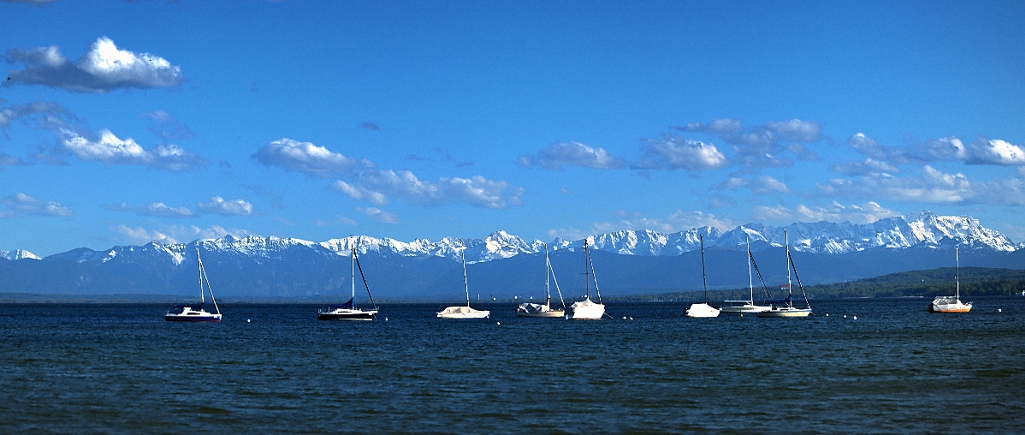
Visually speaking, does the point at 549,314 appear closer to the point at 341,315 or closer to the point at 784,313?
the point at 341,315

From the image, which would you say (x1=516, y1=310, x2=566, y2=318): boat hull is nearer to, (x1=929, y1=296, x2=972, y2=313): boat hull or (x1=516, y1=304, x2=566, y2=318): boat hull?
(x1=516, y1=304, x2=566, y2=318): boat hull

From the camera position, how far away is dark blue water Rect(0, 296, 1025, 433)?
36.8 metres

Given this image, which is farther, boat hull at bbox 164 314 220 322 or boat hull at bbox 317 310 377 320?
boat hull at bbox 164 314 220 322

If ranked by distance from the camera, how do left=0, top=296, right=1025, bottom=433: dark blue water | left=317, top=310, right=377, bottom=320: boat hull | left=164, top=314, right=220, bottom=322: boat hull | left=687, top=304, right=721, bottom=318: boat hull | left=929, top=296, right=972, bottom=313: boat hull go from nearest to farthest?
left=0, top=296, right=1025, bottom=433: dark blue water, left=317, top=310, right=377, bottom=320: boat hull, left=164, top=314, right=220, bottom=322: boat hull, left=687, top=304, right=721, bottom=318: boat hull, left=929, top=296, right=972, bottom=313: boat hull

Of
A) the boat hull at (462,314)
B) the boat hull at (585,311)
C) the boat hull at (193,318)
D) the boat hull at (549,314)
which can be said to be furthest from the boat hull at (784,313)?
the boat hull at (193,318)

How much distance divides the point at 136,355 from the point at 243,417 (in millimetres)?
36822

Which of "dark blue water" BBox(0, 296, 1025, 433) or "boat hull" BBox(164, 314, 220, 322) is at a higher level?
"boat hull" BBox(164, 314, 220, 322)

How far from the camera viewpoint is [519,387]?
4888cm

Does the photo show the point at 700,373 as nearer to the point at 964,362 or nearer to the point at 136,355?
the point at 964,362

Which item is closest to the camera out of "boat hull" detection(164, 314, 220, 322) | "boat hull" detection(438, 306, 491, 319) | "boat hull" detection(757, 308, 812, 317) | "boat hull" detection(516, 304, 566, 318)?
"boat hull" detection(164, 314, 220, 322)

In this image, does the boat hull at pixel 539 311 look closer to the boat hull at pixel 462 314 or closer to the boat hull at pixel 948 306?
the boat hull at pixel 462 314

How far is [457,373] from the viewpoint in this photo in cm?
5644

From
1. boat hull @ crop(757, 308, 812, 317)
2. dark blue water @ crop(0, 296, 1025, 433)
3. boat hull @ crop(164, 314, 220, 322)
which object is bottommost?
dark blue water @ crop(0, 296, 1025, 433)

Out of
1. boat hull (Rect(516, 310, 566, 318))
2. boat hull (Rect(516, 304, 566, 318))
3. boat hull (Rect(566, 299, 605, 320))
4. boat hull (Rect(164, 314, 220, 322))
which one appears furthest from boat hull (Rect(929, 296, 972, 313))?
boat hull (Rect(164, 314, 220, 322))
